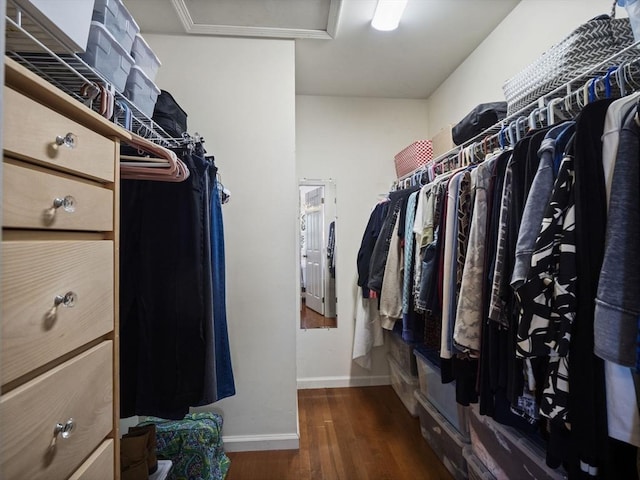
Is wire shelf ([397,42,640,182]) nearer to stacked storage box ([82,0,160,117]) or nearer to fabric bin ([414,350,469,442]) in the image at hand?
fabric bin ([414,350,469,442])

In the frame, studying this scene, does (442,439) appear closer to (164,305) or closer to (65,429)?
(164,305)

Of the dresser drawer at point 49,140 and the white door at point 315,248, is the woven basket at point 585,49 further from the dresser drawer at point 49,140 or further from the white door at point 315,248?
the white door at point 315,248

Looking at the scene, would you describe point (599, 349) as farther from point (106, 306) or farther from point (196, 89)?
point (196, 89)

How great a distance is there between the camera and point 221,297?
1.26 m

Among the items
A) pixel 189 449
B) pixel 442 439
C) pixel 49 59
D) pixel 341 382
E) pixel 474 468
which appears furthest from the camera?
pixel 341 382

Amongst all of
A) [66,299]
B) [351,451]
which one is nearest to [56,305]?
[66,299]

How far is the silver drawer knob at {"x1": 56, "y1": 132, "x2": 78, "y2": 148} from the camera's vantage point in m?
0.54

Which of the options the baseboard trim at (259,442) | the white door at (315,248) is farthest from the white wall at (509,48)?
the baseboard trim at (259,442)

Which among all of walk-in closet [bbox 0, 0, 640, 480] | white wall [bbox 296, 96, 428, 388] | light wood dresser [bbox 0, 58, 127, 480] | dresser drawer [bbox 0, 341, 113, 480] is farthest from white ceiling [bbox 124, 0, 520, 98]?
dresser drawer [bbox 0, 341, 113, 480]

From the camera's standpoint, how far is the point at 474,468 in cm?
129

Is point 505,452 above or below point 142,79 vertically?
below

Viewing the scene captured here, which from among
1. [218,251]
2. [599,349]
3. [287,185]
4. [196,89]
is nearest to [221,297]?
[218,251]

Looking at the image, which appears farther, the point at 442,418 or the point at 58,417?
the point at 442,418

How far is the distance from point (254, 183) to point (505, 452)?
1.77m
